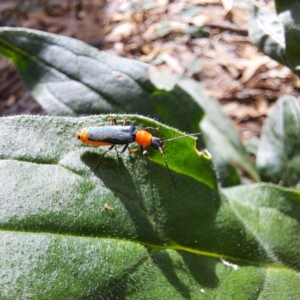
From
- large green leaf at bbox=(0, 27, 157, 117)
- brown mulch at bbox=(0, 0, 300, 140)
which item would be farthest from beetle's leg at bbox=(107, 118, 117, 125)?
brown mulch at bbox=(0, 0, 300, 140)

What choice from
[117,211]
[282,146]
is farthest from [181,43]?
[117,211]

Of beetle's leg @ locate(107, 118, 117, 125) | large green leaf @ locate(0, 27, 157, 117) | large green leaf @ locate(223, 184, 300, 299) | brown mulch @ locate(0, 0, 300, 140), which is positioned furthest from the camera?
brown mulch @ locate(0, 0, 300, 140)

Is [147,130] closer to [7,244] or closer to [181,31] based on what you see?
[7,244]

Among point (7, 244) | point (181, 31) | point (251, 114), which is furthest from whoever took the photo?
point (181, 31)

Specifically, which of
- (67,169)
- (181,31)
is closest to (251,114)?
(181,31)

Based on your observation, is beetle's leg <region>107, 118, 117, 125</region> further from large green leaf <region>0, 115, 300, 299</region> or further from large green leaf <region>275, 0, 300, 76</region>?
large green leaf <region>275, 0, 300, 76</region>

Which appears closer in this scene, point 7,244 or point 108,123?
point 7,244

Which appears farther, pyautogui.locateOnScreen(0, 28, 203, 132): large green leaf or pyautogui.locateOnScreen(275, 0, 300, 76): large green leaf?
pyautogui.locateOnScreen(0, 28, 203, 132): large green leaf
